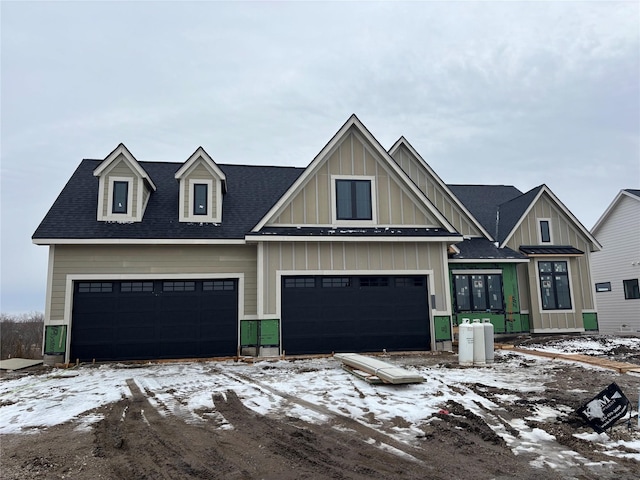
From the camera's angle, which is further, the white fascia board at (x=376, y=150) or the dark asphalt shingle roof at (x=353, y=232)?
the white fascia board at (x=376, y=150)

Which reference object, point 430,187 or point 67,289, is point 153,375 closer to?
point 67,289

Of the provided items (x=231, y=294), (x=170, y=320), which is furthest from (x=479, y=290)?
(x=170, y=320)

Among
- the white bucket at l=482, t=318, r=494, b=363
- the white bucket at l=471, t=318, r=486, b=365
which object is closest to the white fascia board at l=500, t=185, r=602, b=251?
the white bucket at l=482, t=318, r=494, b=363

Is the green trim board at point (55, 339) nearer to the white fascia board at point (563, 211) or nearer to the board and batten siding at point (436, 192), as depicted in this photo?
the board and batten siding at point (436, 192)

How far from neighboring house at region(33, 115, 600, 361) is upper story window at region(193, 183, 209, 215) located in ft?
0.12

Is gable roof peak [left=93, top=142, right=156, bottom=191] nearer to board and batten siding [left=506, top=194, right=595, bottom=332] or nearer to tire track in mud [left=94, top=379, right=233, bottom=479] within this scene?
tire track in mud [left=94, top=379, right=233, bottom=479]

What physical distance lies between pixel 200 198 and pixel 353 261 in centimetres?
575

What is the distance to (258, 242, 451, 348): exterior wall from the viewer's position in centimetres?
1379

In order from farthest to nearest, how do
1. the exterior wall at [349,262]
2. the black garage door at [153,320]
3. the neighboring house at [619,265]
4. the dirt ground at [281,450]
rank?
1. the neighboring house at [619,265]
2. the exterior wall at [349,262]
3. the black garage door at [153,320]
4. the dirt ground at [281,450]

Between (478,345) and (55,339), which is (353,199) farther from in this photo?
(55,339)

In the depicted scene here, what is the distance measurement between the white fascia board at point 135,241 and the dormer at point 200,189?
1.21 meters

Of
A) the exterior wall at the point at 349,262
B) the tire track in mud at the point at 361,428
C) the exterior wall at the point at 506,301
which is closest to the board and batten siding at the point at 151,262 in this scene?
the exterior wall at the point at 349,262

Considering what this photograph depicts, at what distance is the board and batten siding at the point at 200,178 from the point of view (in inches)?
594

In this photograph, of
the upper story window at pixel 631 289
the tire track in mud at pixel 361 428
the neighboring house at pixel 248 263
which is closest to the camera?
the tire track in mud at pixel 361 428
